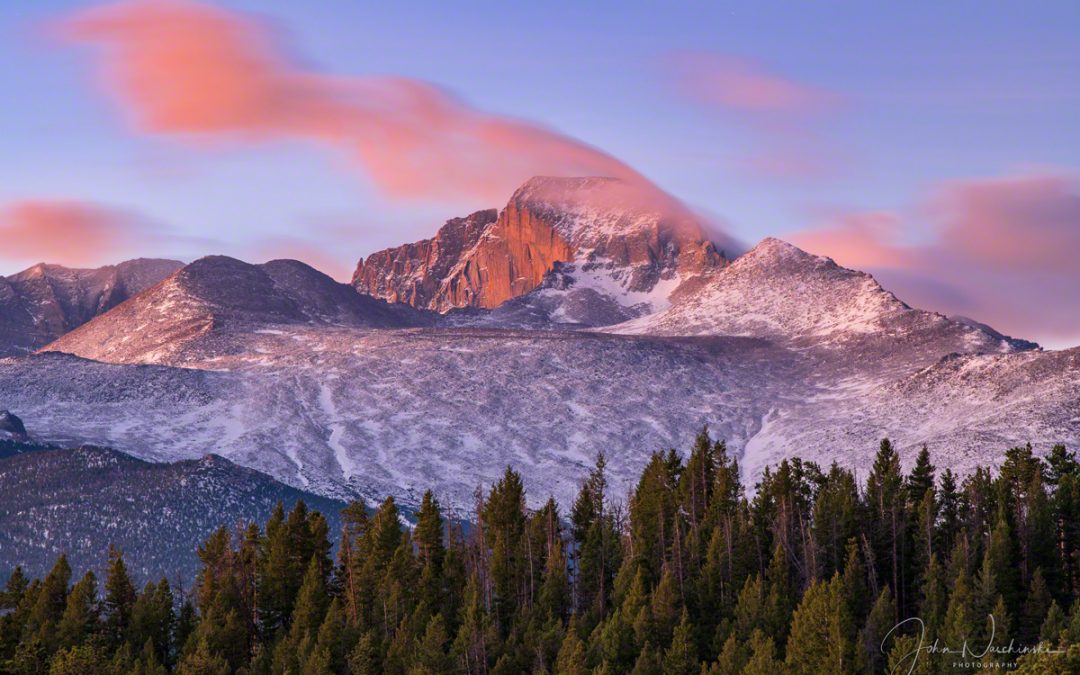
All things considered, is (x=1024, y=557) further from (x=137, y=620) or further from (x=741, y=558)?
(x=137, y=620)

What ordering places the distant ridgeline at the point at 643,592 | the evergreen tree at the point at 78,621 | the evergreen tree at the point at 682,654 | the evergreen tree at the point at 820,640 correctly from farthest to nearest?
the evergreen tree at the point at 78,621 → the evergreen tree at the point at 682,654 → the distant ridgeline at the point at 643,592 → the evergreen tree at the point at 820,640

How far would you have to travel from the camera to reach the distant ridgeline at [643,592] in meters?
142

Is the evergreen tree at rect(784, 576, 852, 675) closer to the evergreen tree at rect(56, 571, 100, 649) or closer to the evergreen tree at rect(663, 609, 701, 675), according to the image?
the evergreen tree at rect(663, 609, 701, 675)

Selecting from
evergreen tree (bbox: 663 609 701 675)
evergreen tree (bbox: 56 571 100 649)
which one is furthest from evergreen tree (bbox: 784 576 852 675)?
evergreen tree (bbox: 56 571 100 649)

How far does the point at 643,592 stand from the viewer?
157500mm

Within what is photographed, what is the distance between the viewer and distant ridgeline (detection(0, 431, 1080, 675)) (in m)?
142

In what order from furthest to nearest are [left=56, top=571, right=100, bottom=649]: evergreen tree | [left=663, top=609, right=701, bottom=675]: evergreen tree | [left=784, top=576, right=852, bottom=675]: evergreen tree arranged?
[left=56, top=571, right=100, bottom=649]: evergreen tree → [left=663, top=609, right=701, bottom=675]: evergreen tree → [left=784, top=576, right=852, bottom=675]: evergreen tree

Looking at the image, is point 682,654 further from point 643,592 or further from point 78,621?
point 78,621

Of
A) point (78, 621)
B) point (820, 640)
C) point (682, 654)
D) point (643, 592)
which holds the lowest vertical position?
point (682, 654)

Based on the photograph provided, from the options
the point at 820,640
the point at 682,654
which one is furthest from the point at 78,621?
the point at 820,640

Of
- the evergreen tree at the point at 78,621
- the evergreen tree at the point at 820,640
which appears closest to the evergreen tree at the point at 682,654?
the evergreen tree at the point at 820,640

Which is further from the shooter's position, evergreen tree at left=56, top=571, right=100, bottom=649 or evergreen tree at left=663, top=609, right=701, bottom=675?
evergreen tree at left=56, top=571, right=100, bottom=649

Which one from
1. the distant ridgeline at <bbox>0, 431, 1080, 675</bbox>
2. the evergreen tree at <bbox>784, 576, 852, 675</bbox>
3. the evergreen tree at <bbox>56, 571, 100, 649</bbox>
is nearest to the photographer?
the evergreen tree at <bbox>784, 576, 852, 675</bbox>

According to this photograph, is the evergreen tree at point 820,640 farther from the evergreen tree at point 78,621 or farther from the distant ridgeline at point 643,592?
the evergreen tree at point 78,621
